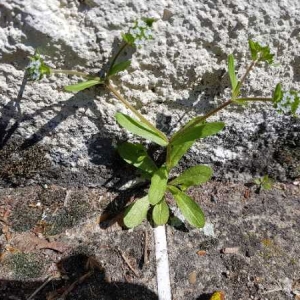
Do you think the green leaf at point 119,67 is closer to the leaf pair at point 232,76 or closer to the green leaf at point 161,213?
the leaf pair at point 232,76

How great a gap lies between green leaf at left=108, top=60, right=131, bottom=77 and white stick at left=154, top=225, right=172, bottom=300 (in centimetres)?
91

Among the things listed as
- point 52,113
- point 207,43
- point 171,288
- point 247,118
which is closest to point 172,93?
point 207,43

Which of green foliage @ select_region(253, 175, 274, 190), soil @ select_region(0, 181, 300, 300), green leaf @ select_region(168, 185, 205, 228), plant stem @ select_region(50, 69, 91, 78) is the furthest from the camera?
green foliage @ select_region(253, 175, 274, 190)

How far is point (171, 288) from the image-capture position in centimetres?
214

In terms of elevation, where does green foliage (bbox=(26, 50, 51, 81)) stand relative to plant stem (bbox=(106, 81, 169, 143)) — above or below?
above

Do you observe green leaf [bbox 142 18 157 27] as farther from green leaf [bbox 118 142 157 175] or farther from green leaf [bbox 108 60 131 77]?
green leaf [bbox 118 142 157 175]

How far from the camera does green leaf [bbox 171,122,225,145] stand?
200 centimetres

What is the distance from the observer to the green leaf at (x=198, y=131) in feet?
6.57

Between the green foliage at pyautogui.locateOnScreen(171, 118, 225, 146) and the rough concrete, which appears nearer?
the rough concrete

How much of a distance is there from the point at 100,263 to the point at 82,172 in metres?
0.51

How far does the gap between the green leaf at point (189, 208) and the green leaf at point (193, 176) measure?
0.06m

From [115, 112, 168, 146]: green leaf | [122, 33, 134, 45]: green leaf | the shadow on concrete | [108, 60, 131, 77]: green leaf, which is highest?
[122, 33, 134, 45]: green leaf

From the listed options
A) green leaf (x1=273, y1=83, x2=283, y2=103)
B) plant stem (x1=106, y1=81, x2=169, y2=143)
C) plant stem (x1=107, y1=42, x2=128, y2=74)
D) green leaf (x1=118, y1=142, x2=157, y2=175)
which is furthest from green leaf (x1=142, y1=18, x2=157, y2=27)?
green leaf (x1=118, y1=142, x2=157, y2=175)

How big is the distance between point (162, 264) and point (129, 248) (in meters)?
0.19
